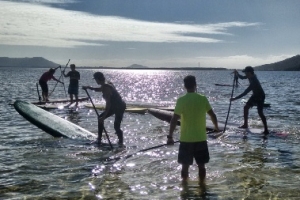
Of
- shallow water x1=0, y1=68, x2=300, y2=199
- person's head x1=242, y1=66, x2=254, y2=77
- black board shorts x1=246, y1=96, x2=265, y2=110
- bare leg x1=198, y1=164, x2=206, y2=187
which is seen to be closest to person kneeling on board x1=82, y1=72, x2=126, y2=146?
shallow water x1=0, y1=68, x2=300, y2=199

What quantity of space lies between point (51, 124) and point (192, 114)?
8.11 m

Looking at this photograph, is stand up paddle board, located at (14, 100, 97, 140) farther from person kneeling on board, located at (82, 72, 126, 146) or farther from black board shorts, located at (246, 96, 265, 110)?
black board shorts, located at (246, 96, 265, 110)

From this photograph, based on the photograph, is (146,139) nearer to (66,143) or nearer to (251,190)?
(66,143)

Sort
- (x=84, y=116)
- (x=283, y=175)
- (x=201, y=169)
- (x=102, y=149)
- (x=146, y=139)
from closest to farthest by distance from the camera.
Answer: (x=201, y=169) → (x=283, y=175) → (x=102, y=149) → (x=146, y=139) → (x=84, y=116)

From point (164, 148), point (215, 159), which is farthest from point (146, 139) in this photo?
point (215, 159)

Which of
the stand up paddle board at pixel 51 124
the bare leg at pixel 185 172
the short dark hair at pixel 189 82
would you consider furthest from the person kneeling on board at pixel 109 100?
the short dark hair at pixel 189 82

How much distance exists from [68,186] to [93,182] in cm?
55

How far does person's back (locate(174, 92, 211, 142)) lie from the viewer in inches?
271

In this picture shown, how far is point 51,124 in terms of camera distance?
13.6 metres

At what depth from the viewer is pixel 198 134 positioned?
7.00m

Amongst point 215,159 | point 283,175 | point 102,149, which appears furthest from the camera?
point 102,149

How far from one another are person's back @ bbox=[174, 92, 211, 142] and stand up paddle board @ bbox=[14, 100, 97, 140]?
6.47 metres

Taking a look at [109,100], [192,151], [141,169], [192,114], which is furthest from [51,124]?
[192,114]

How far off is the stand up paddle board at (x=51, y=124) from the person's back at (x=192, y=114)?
647 centimetres
